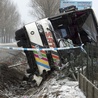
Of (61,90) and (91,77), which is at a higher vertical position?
(91,77)

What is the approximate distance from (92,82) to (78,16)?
5230mm

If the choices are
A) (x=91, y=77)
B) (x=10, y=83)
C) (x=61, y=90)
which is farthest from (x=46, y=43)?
(x=91, y=77)

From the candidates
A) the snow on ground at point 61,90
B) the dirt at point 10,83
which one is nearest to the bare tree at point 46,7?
the dirt at point 10,83

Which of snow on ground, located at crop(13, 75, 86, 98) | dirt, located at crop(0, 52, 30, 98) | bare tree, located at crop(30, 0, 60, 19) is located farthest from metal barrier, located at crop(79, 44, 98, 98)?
bare tree, located at crop(30, 0, 60, 19)

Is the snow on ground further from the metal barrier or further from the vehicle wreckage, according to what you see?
the vehicle wreckage

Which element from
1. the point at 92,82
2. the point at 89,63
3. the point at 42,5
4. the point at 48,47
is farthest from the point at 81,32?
the point at 42,5

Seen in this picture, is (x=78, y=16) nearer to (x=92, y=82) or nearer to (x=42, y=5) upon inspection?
(x=92, y=82)

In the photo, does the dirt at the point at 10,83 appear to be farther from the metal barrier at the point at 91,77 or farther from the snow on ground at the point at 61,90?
the metal barrier at the point at 91,77

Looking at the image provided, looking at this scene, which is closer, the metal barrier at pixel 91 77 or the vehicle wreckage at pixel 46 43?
the metal barrier at pixel 91 77

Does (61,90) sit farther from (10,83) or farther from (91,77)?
(10,83)

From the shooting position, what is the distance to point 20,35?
11875mm

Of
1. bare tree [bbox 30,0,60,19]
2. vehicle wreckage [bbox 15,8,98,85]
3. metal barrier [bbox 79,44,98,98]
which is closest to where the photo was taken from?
metal barrier [bbox 79,44,98,98]

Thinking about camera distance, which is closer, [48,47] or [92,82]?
[92,82]

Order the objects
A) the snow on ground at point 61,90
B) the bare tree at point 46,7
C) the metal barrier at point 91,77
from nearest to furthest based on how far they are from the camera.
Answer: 1. the metal barrier at point 91,77
2. the snow on ground at point 61,90
3. the bare tree at point 46,7
